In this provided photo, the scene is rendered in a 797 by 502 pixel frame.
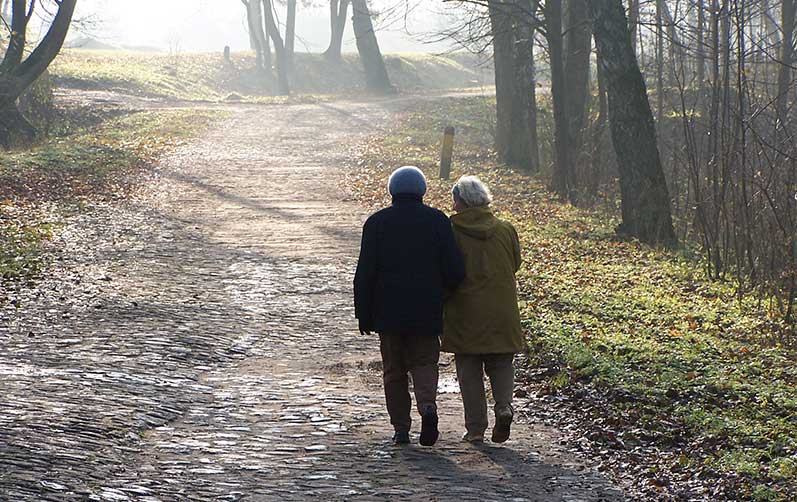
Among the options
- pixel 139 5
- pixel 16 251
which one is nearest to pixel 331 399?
pixel 16 251

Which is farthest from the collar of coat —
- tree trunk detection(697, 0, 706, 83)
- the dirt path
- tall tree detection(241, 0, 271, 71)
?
tall tree detection(241, 0, 271, 71)

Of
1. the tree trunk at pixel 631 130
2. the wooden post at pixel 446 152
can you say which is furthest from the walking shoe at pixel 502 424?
the wooden post at pixel 446 152

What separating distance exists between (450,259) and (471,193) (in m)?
0.49

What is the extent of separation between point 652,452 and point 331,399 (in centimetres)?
257

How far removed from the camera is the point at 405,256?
687cm

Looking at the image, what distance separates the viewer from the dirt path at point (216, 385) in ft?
19.8

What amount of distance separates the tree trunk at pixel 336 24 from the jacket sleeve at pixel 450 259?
175 feet

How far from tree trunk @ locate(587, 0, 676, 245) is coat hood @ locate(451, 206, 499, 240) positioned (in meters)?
8.56

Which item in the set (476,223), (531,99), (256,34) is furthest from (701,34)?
(256,34)

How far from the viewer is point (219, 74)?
60344 mm

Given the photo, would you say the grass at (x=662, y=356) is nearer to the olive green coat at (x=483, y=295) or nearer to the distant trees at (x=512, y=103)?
the olive green coat at (x=483, y=295)

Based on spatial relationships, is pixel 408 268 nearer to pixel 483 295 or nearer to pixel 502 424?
pixel 483 295

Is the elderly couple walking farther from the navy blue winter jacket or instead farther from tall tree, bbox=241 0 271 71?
tall tree, bbox=241 0 271 71

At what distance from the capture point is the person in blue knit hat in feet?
22.4
